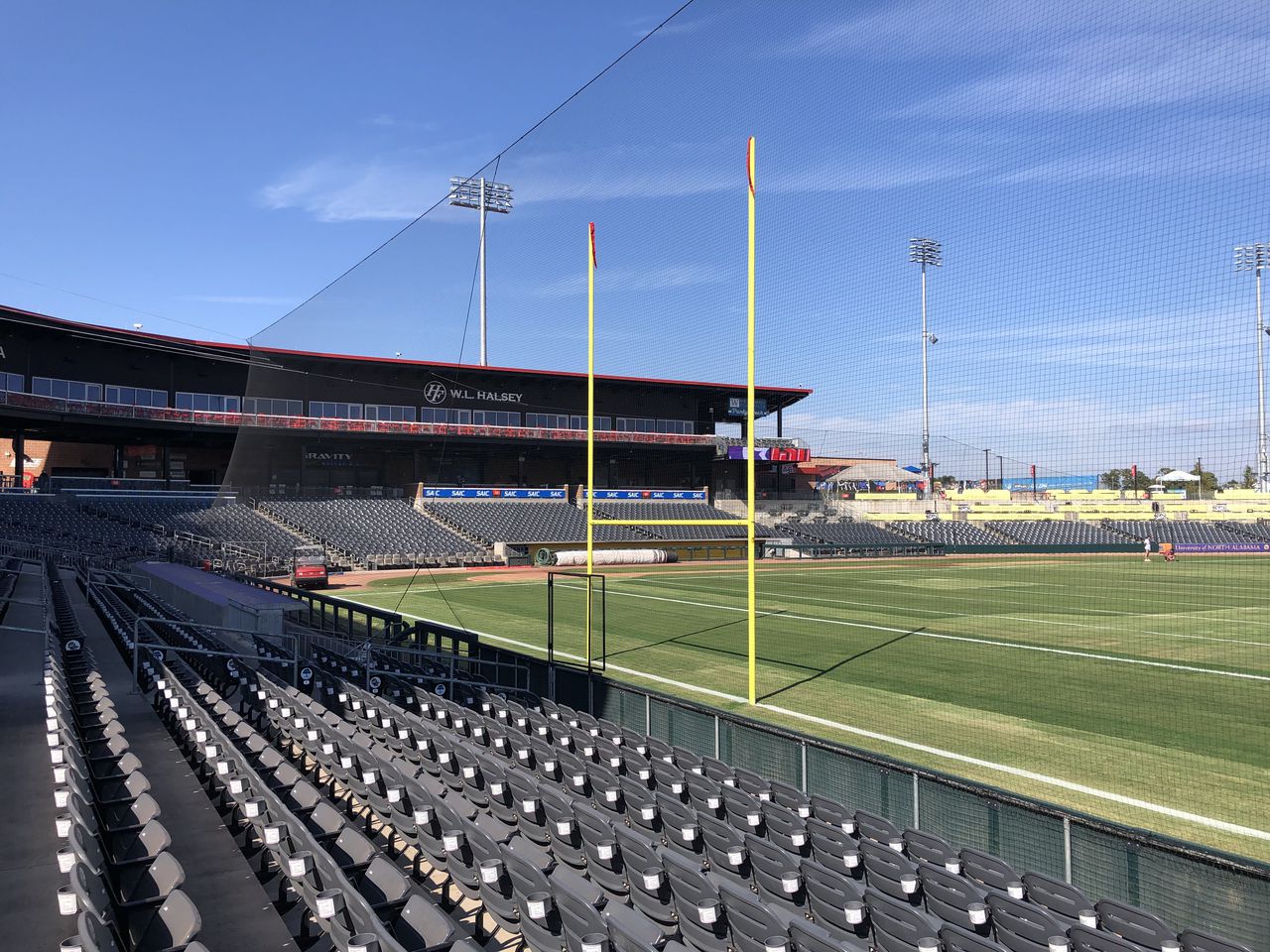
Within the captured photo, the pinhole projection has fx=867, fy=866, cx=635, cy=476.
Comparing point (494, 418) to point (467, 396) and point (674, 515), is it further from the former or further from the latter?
point (674, 515)

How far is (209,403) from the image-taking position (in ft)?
141

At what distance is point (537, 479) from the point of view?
49531 mm

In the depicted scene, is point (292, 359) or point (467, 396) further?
point (467, 396)

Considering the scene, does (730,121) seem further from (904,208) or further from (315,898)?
(315,898)

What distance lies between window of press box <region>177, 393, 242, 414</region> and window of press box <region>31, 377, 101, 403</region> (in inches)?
140

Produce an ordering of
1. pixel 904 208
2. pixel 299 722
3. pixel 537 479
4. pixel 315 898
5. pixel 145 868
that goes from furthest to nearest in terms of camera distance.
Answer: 1. pixel 537 479
2. pixel 904 208
3. pixel 299 722
4. pixel 145 868
5. pixel 315 898

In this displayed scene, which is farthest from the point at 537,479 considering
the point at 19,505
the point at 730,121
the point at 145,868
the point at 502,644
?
the point at 145,868

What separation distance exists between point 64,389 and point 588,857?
139ft

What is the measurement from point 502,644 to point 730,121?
1161 cm

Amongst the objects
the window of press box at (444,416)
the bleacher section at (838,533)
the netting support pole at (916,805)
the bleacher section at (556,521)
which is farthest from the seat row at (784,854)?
the bleacher section at (838,533)

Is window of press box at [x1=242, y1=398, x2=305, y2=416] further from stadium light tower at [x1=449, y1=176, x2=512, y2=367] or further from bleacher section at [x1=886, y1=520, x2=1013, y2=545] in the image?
bleacher section at [x1=886, y1=520, x2=1013, y2=545]

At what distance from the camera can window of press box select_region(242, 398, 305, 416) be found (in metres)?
18.9

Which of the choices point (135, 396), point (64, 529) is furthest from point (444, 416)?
point (64, 529)

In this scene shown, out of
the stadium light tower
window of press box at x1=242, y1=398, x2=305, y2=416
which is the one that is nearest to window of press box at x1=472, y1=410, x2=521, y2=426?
window of press box at x1=242, y1=398, x2=305, y2=416
